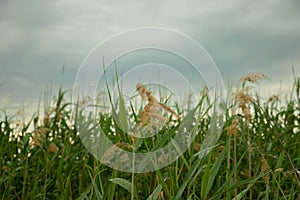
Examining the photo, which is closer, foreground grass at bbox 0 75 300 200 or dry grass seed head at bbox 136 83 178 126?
dry grass seed head at bbox 136 83 178 126

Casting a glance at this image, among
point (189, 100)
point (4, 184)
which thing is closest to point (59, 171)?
point (4, 184)

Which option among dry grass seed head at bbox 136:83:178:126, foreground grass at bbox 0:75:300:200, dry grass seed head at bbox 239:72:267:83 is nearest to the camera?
dry grass seed head at bbox 136:83:178:126

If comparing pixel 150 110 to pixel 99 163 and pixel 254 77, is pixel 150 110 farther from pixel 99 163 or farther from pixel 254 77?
pixel 99 163

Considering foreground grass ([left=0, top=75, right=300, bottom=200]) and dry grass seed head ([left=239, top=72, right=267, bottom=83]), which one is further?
foreground grass ([left=0, top=75, right=300, bottom=200])

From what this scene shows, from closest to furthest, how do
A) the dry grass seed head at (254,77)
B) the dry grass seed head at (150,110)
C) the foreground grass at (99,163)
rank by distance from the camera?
the dry grass seed head at (150,110)
the dry grass seed head at (254,77)
the foreground grass at (99,163)

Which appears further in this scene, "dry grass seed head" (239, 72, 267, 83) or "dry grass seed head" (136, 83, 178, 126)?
"dry grass seed head" (239, 72, 267, 83)

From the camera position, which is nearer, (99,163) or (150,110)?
(150,110)

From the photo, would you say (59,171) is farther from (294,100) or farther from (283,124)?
(294,100)

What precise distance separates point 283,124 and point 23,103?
3.01 m

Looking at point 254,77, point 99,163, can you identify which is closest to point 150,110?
point 254,77

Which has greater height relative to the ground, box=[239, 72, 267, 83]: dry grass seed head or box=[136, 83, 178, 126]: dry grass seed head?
box=[239, 72, 267, 83]: dry grass seed head

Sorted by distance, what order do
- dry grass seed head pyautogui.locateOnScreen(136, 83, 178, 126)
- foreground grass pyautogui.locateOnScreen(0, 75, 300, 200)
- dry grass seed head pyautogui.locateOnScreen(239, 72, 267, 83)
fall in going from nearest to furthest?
1. dry grass seed head pyautogui.locateOnScreen(136, 83, 178, 126)
2. dry grass seed head pyautogui.locateOnScreen(239, 72, 267, 83)
3. foreground grass pyautogui.locateOnScreen(0, 75, 300, 200)

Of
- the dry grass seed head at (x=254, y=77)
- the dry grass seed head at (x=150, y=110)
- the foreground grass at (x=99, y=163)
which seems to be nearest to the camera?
the dry grass seed head at (x=150, y=110)

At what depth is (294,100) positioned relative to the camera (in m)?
5.30
